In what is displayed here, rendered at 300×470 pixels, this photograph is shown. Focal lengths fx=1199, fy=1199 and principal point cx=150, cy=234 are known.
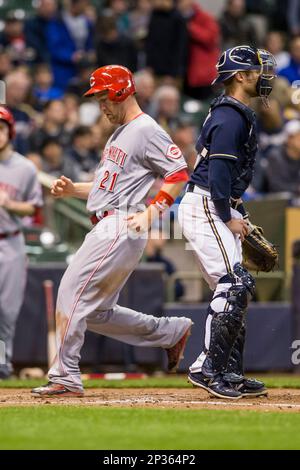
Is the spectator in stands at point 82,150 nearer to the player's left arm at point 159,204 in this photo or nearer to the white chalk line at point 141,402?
the player's left arm at point 159,204

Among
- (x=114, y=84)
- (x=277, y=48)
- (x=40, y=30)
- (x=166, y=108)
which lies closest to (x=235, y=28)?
(x=277, y=48)

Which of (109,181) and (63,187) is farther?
(63,187)

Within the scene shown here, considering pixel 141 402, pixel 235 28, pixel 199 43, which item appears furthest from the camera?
pixel 235 28

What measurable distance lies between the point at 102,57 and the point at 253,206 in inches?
180

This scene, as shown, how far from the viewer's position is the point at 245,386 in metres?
7.94

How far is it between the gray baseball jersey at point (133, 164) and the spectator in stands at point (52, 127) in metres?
6.37

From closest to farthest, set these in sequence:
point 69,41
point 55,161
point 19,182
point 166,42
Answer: point 19,182 < point 55,161 < point 166,42 < point 69,41

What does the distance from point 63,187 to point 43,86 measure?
8.38 meters

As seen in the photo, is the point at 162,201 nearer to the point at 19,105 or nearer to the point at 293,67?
the point at 19,105

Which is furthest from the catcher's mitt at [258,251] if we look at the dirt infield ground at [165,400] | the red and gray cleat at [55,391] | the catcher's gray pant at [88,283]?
the red and gray cleat at [55,391]
